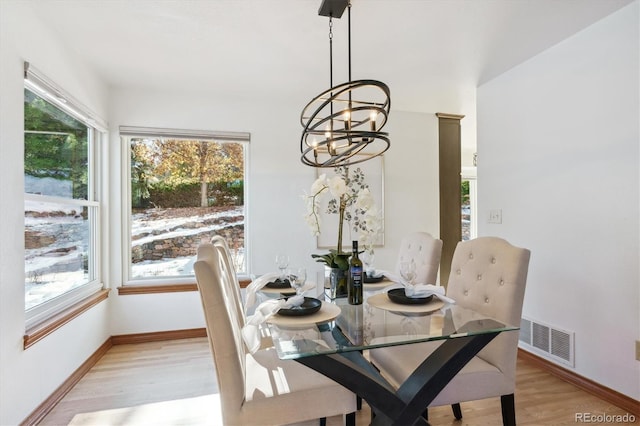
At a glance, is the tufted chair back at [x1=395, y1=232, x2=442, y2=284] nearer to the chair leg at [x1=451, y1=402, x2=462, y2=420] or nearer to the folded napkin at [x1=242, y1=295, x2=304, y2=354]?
the chair leg at [x1=451, y1=402, x2=462, y2=420]

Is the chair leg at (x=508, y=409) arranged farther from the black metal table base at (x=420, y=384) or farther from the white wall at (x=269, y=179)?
the white wall at (x=269, y=179)

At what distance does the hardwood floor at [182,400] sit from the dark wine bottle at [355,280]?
2.72 feet

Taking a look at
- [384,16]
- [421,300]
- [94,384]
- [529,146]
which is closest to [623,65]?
[529,146]

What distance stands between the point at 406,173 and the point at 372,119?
2.35 m

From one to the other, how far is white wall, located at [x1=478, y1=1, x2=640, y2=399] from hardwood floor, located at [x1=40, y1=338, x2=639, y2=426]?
12.4 inches

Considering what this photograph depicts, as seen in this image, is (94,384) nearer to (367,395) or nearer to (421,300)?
(367,395)

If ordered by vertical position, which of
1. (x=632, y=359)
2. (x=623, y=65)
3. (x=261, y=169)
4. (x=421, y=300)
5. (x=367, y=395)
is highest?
(x=623, y=65)

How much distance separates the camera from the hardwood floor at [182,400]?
192cm

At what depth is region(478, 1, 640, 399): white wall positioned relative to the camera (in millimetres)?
2025

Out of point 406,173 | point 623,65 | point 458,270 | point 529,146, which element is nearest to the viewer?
point 458,270

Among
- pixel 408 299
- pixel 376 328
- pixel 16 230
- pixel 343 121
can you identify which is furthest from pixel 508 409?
pixel 16 230

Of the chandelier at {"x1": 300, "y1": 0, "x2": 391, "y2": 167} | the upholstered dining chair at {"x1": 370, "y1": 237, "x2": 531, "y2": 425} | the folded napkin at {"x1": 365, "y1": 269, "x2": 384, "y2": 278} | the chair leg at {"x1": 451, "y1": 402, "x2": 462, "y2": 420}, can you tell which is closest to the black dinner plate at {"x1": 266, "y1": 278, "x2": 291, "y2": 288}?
the folded napkin at {"x1": 365, "y1": 269, "x2": 384, "y2": 278}

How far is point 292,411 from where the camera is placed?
1304mm

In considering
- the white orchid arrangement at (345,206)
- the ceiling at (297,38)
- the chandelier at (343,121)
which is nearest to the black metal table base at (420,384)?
the white orchid arrangement at (345,206)
